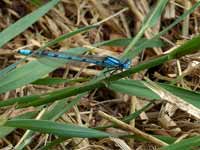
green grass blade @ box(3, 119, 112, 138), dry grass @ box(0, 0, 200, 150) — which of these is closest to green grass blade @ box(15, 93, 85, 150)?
dry grass @ box(0, 0, 200, 150)

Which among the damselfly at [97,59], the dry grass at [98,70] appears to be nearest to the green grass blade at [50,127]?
the dry grass at [98,70]

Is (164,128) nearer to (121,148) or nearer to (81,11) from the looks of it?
(121,148)

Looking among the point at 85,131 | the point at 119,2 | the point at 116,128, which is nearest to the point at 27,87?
the point at 116,128

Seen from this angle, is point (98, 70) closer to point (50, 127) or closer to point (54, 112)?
point (54, 112)

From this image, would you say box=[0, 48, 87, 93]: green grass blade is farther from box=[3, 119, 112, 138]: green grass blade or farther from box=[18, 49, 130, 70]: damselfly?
box=[3, 119, 112, 138]: green grass blade

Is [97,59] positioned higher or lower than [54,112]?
higher

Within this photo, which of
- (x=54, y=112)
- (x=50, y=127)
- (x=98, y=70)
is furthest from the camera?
(x=98, y=70)

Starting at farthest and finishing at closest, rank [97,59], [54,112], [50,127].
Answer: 1. [97,59]
2. [54,112]
3. [50,127]

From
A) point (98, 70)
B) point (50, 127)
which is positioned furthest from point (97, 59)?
point (50, 127)

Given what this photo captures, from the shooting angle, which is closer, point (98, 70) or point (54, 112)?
point (54, 112)
